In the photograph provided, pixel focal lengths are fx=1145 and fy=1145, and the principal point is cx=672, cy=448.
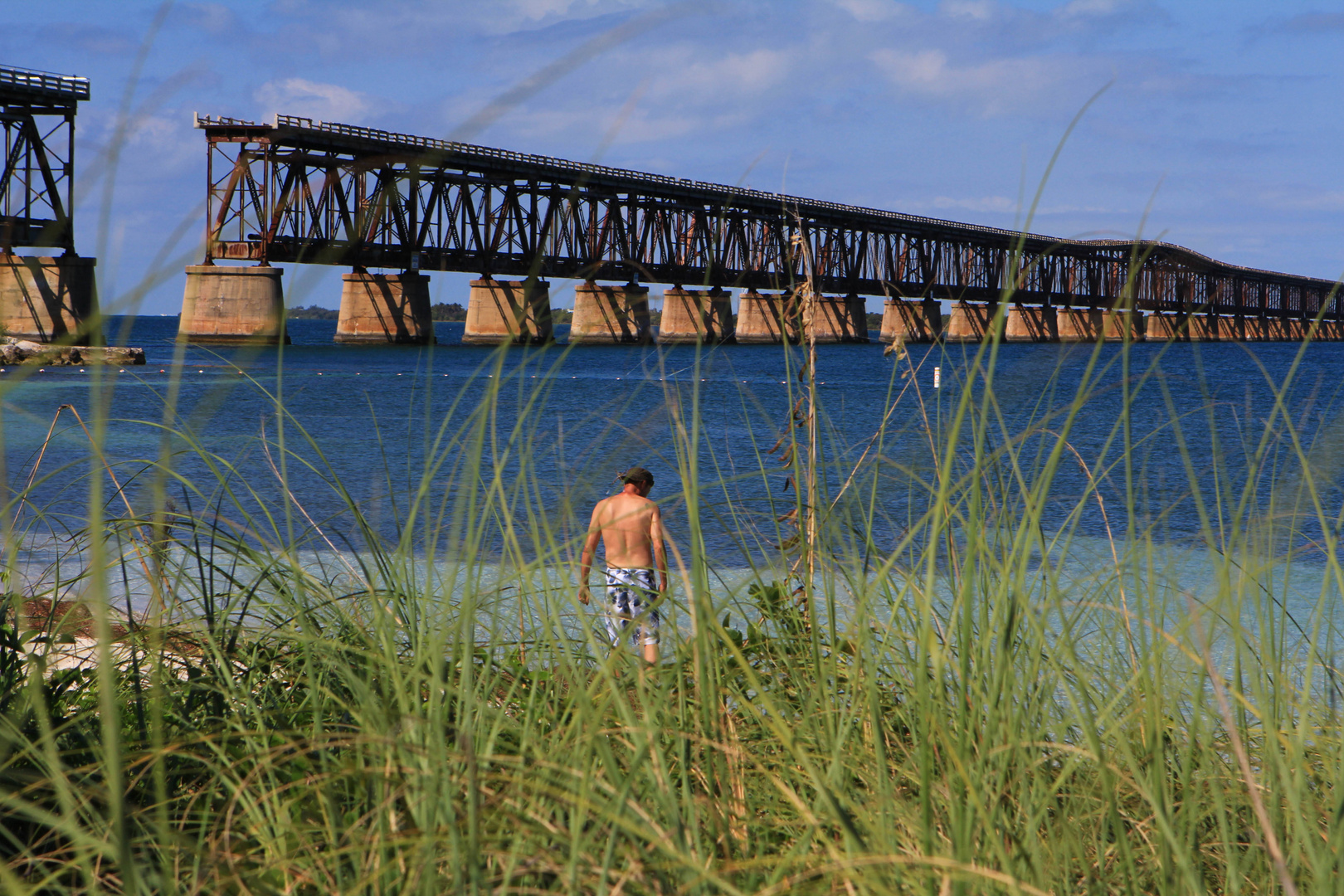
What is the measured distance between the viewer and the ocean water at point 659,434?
7.61ft

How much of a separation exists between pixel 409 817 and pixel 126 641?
1.23m

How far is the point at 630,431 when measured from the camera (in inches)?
86.0

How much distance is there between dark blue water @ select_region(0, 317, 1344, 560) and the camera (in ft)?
7.64

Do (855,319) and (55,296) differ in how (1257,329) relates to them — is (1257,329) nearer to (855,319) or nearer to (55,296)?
(855,319)

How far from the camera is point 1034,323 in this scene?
373ft

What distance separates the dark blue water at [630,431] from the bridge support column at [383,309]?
1469 millimetres

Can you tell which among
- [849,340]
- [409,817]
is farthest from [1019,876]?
[849,340]

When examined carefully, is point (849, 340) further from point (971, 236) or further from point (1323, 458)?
point (1323, 458)

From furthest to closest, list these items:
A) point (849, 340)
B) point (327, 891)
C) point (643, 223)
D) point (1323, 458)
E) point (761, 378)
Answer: point (849, 340) < point (643, 223) < point (761, 378) < point (1323, 458) < point (327, 891)

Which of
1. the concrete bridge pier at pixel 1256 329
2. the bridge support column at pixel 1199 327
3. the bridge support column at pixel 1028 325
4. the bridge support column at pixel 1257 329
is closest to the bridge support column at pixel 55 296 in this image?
the bridge support column at pixel 1199 327

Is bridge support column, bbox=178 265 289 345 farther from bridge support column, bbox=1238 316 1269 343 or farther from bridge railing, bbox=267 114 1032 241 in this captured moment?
bridge support column, bbox=1238 316 1269 343

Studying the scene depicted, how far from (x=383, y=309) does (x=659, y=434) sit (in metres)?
54.9

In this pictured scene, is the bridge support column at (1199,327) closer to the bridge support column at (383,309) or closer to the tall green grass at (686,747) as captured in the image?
the tall green grass at (686,747)

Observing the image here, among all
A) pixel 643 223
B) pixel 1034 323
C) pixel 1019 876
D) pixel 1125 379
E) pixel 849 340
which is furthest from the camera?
pixel 1034 323
